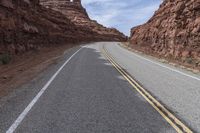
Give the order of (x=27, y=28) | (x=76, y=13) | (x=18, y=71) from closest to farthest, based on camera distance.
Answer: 1. (x=18, y=71)
2. (x=27, y=28)
3. (x=76, y=13)

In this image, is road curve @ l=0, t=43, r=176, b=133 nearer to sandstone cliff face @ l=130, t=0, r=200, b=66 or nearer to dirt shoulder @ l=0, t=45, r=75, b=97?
dirt shoulder @ l=0, t=45, r=75, b=97

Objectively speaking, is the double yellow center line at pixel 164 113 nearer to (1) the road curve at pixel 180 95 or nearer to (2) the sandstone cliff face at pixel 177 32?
(1) the road curve at pixel 180 95

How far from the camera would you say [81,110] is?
27.3 feet

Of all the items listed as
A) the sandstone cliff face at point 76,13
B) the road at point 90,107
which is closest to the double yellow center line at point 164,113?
the road at point 90,107

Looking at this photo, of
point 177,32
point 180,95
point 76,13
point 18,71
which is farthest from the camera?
point 76,13

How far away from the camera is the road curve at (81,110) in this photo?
22.5 feet

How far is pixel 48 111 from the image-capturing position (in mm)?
8172

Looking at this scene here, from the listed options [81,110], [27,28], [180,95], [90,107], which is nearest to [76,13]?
[27,28]

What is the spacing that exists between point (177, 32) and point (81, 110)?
33149mm

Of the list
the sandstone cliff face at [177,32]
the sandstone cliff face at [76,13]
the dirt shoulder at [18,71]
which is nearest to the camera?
→ the dirt shoulder at [18,71]

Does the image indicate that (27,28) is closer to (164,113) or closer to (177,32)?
(177,32)

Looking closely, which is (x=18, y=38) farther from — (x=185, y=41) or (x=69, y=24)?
(x=69, y=24)

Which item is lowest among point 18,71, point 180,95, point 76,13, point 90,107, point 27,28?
point 18,71

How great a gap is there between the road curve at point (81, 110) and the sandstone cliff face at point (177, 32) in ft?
66.9
